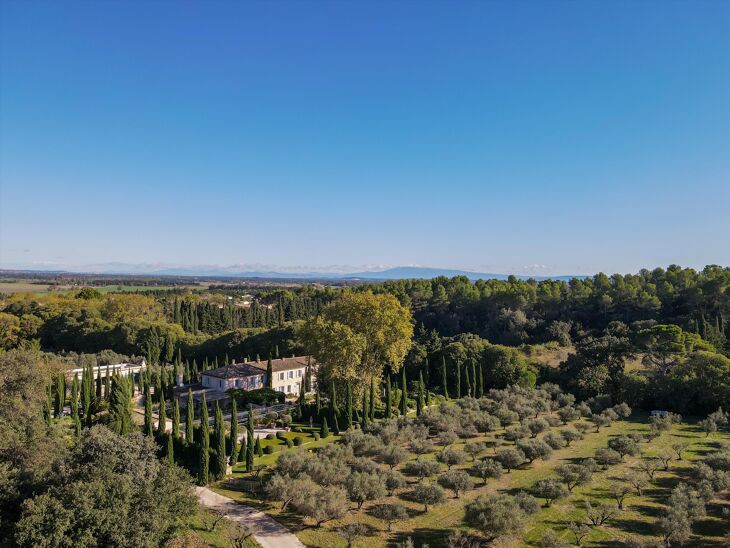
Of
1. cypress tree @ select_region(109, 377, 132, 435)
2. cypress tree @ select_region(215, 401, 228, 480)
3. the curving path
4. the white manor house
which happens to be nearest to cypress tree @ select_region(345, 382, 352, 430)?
the white manor house

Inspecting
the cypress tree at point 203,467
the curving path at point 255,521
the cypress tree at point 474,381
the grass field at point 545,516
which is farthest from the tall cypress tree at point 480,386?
the curving path at point 255,521

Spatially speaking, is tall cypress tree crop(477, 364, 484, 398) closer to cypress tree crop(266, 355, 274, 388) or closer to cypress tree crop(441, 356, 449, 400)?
cypress tree crop(441, 356, 449, 400)

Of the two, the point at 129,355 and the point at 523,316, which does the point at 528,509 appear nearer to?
the point at 523,316

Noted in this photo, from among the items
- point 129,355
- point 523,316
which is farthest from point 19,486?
point 523,316

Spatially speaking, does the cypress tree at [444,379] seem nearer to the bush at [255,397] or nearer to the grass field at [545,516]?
the bush at [255,397]

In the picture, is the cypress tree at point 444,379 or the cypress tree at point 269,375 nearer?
the cypress tree at point 444,379
